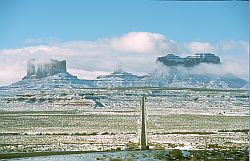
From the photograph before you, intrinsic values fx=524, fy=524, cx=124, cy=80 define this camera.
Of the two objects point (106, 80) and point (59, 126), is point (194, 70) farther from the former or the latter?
point (59, 126)

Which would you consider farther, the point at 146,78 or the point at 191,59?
the point at 191,59

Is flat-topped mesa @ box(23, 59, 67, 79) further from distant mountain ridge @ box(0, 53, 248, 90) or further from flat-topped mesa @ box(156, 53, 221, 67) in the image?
flat-topped mesa @ box(156, 53, 221, 67)

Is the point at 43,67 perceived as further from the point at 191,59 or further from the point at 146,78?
the point at 191,59

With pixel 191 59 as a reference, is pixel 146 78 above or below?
below

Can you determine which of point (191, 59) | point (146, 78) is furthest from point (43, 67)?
point (191, 59)

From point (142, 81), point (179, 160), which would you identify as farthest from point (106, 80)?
point (179, 160)
